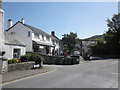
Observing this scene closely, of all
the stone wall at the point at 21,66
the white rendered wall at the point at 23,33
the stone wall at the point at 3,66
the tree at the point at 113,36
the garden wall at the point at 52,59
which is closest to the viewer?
the stone wall at the point at 3,66

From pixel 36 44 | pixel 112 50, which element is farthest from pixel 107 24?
pixel 36 44

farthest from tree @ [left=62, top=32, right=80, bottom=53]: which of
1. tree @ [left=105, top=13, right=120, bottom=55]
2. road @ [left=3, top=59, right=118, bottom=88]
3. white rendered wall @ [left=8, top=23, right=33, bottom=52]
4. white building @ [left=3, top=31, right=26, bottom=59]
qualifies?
road @ [left=3, top=59, right=118, bottom=88]

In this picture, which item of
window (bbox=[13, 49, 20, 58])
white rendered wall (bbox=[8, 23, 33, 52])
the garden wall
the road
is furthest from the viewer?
white rendered wall (bbox=[8, 23, 33, 52])

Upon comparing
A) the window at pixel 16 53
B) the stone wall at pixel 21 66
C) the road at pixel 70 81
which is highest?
the window at pixel 16 53

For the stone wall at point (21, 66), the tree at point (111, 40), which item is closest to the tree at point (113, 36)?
the tree at point (111, 40)

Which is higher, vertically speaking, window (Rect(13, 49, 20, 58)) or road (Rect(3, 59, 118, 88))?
window (Rect(13, 49, 20, 58))

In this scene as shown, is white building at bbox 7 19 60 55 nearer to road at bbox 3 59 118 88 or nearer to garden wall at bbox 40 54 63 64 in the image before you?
garden wall at bbox 40 54 63 64

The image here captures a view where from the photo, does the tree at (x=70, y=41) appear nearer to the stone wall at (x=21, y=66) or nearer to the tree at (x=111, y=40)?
the tree at (x=111, y=40)

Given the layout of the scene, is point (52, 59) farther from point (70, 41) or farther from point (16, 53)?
point (70, 41)

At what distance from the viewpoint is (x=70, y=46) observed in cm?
6353

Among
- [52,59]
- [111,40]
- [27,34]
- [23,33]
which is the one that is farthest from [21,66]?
[111,40]

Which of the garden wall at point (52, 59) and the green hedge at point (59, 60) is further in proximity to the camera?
the garden wall at point (52, 59)

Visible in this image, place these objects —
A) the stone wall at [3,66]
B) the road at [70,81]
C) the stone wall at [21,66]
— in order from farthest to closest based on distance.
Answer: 1. the stone wall at [21,66]
2. the stone wall at [3,66]
3. the road at [70,81]

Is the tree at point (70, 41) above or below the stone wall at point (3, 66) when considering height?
above
